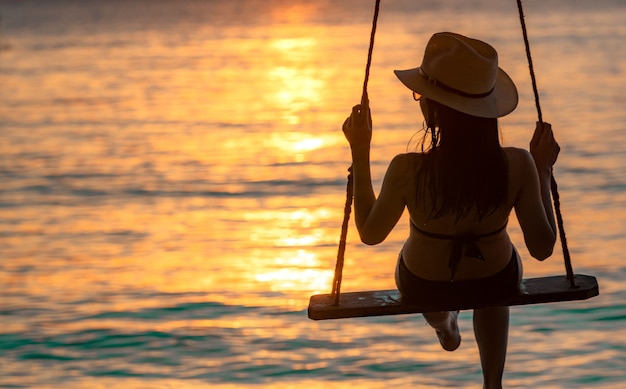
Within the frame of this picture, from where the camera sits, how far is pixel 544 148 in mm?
4211

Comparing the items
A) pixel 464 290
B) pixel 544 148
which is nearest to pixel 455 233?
pixel 464 290

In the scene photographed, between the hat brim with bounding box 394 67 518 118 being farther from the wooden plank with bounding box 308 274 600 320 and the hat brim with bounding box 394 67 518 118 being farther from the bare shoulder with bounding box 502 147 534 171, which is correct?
the wooden plank with bounding box 308 274 600 320

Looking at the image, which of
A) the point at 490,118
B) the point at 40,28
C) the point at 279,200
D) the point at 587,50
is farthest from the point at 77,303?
the point at 40,28

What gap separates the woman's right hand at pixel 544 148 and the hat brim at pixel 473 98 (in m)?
0.19

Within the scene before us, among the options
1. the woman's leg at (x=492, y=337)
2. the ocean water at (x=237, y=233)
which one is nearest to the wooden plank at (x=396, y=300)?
the woman's leg at (x=492, y=337)

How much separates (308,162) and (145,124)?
4143mm

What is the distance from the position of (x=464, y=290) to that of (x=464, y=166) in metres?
0.40

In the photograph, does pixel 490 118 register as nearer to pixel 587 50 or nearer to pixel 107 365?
pixel 107 365

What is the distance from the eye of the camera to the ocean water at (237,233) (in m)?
6.25

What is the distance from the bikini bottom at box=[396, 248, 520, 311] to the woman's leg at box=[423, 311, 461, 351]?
0.35 meters

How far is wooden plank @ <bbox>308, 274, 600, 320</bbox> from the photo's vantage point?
4.15 meters

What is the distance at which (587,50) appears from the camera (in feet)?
79.5

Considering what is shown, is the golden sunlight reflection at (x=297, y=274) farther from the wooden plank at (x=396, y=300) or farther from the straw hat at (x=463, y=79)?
the straw hat at (x=463, y=79)

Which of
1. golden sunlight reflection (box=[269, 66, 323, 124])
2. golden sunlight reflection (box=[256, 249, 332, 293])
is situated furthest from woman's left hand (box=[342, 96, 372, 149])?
golden sunlight reflection (box=[269, 66, 323, 124])
